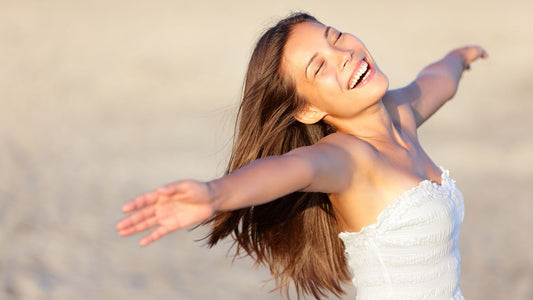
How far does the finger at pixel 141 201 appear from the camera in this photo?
2152 mm

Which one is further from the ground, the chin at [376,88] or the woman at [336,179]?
the chin at [376,88]

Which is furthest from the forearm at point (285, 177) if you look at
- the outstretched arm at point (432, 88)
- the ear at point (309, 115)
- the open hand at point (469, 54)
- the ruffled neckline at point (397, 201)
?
the open hand at point (469, 54)

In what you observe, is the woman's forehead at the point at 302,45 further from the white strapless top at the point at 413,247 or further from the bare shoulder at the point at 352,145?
the white strapless top at the point at 413,247

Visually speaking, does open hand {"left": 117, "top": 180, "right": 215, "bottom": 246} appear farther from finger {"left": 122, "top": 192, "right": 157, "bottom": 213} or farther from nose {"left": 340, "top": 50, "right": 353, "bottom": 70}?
nose {"left": 340, "top": 50, "right": 353, "bottom": 70}

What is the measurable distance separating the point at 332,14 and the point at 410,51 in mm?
2037

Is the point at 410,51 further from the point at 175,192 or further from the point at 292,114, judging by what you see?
the point at 175,192

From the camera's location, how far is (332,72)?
116 inches

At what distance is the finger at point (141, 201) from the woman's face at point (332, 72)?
37.7 inches

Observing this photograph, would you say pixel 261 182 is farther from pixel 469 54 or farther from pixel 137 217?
pixel 469 54

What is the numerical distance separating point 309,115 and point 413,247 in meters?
0.62

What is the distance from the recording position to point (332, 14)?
14008 millimetres

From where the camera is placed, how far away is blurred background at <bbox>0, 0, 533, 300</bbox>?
625 centimetres

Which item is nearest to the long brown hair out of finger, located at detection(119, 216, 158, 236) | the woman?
the woman

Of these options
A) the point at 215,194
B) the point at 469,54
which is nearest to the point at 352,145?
the point at 215,194
